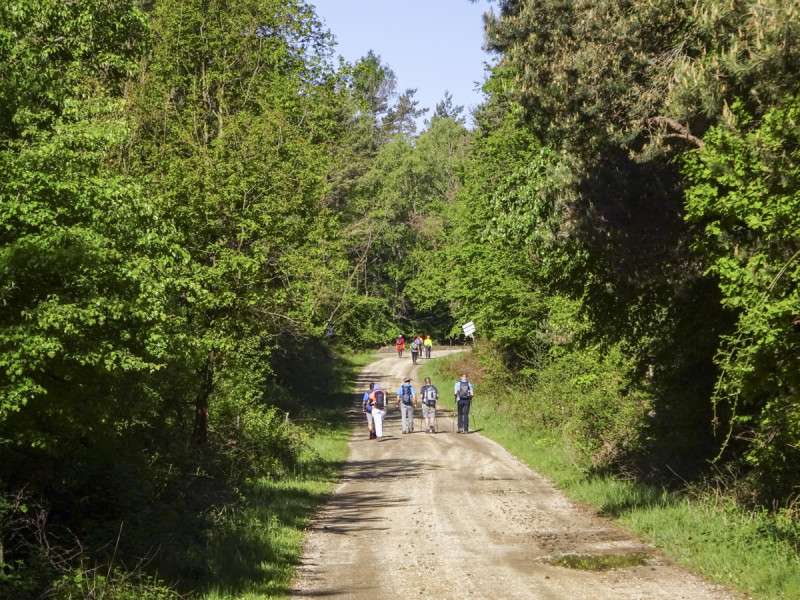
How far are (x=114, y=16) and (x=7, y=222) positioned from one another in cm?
644

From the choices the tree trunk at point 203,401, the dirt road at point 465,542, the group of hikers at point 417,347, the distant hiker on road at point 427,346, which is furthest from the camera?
the distant hiker on road at point 427,346

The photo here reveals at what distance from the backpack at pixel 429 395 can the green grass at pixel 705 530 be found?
978cm

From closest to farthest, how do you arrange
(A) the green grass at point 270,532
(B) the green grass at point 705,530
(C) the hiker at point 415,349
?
(B) the green grass at point 705,530
(A) the green grass at point 270,532
(C) the hiker at point 415,349

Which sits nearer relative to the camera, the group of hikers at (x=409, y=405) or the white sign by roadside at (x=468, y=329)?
the group of hikers at (x=409, y=405)

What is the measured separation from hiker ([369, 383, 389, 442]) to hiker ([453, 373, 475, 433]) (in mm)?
2350

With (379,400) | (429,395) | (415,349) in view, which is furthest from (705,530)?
(415,349)

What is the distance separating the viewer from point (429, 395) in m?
31.1

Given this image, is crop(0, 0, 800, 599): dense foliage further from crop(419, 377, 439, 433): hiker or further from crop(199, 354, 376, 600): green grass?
crop(419, 377, 439, 433): hiker

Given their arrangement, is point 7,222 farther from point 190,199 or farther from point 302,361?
point 302,361

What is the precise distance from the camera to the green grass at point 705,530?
403 inches

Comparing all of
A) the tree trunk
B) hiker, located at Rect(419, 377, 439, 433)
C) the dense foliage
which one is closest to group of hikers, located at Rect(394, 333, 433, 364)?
hiker, located at Rect(419, 377, 439, 433)

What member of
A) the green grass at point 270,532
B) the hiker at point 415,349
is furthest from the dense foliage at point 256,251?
the hiker at point 415,349

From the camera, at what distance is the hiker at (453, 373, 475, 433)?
29719 mm

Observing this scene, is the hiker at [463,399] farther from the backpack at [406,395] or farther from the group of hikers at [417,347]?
the group of hikers at [417,347]
